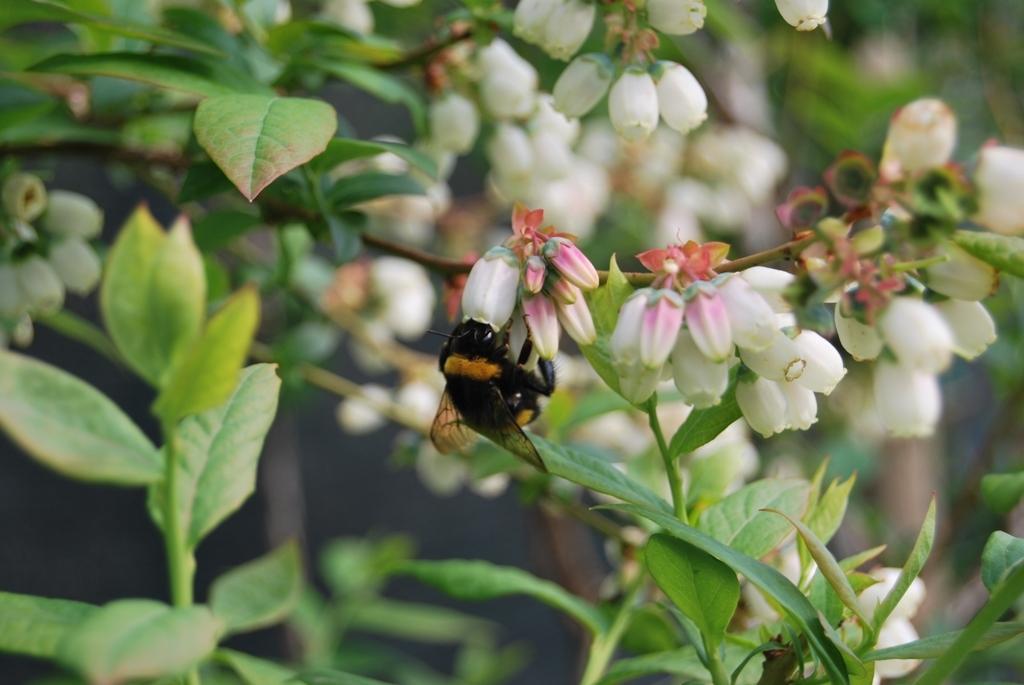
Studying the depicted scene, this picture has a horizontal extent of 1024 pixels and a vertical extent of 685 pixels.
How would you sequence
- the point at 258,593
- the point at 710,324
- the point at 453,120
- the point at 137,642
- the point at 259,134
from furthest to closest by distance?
the point at 453,120 → the point at 258,593 → the point at 259,134 → the point at 710,324 → the point at 137,642

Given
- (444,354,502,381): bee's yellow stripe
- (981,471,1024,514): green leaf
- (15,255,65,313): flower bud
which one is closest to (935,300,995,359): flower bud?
→ (981,471,1024,514): green leaf

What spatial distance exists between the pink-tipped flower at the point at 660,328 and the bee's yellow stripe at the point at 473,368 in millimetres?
180

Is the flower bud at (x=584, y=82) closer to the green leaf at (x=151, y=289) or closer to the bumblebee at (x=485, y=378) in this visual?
the bumblebee at (x=485, y=378)

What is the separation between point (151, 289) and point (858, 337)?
11.6 inches

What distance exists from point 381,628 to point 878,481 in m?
0.83

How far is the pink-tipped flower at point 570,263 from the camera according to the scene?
473mm

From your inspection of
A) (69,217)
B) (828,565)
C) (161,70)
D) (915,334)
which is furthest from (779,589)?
(69,217)

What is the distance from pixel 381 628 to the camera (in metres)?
1.65

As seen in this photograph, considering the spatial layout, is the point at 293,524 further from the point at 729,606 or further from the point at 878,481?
the point at 729,606

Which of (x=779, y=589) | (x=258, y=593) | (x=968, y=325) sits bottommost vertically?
(x=258, y=593)

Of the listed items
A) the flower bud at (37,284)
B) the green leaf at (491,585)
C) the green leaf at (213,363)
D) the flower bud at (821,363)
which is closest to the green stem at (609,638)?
the green leaf at (491,585)

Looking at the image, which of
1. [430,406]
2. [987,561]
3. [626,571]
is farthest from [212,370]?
[430,406]

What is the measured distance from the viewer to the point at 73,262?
0.74 metres

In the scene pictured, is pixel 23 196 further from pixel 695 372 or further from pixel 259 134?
pixel 695 372
